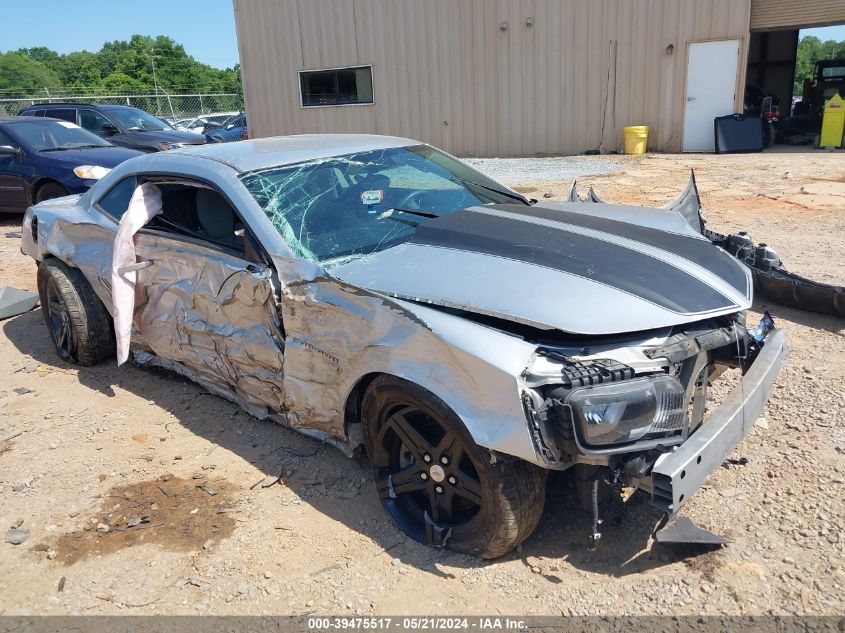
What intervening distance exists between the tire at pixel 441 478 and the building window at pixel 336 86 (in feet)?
60.4

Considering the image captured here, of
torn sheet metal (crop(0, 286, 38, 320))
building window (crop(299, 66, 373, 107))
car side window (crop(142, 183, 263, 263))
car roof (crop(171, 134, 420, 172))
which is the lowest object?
torn sheet metal (crop(0, 286, 38, 320))

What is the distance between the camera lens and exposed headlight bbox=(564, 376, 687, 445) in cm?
228

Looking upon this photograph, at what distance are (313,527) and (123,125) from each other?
12.1 metres

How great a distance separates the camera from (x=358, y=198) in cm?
363

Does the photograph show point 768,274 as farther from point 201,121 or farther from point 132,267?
point 201,121

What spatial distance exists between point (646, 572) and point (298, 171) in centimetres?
254

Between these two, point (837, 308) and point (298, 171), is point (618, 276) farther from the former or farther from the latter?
point (837, 308)

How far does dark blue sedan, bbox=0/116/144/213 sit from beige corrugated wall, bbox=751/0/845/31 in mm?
13322

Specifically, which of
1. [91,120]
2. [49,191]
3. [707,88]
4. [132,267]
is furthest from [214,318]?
[707,88]

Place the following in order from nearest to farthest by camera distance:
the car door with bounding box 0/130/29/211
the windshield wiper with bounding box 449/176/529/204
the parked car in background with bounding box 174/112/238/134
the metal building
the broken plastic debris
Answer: the broken plastic debris → the windshield wiper with bounding box 449/176/529/204 → the car door with bounding box 0/130/29/211 → the metal building → the parked car in background with bounding box 174/112/238/134

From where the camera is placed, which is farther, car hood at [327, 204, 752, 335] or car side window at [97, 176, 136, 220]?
car side window at [97, 176, 136, 220]

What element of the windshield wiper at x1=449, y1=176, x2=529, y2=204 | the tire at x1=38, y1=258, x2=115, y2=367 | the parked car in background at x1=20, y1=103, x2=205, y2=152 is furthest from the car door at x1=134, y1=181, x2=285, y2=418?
the parked car in background at x1=20, y1=103, x2=205, y2=152

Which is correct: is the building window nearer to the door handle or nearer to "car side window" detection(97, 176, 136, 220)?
"car side window" detection(97, 176, 136, 220)

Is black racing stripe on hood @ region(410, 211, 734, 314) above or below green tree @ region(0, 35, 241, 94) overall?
below
